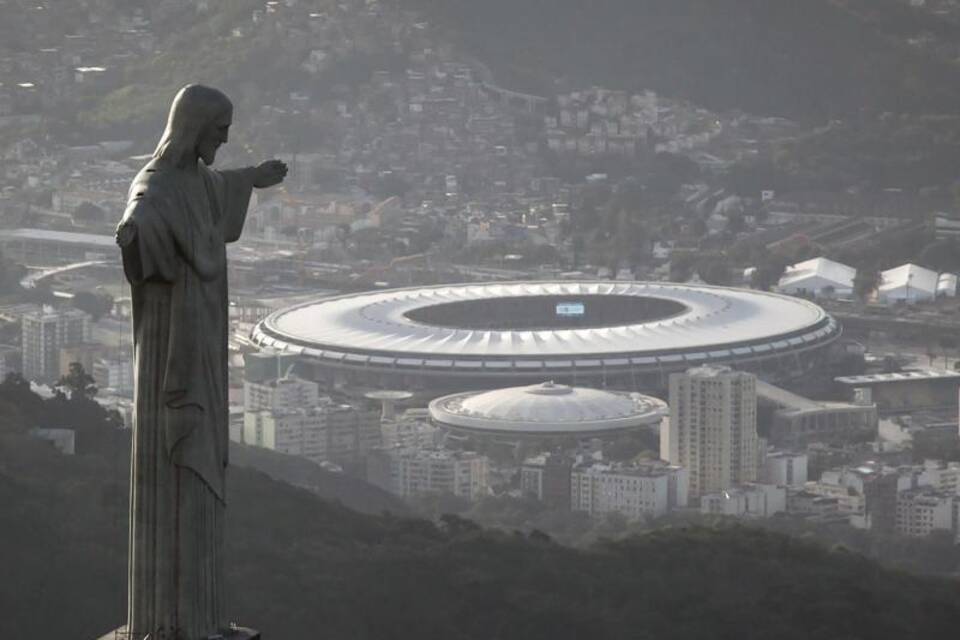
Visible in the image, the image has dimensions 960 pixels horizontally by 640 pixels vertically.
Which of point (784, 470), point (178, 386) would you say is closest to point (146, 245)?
point (178, 386)

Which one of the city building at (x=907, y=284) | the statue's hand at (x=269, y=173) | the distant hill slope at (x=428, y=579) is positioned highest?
the statue's hand at (x=269, y=173)

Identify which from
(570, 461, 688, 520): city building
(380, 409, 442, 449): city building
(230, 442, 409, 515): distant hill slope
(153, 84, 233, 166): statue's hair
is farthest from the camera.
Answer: (380, 409, 442, 449): city building

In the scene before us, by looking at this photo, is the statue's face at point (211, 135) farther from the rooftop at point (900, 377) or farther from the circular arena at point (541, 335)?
the rooftop at point (900, 377)

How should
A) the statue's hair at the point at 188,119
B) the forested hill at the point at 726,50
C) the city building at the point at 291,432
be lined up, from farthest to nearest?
the forested hill at the point at 726,50
the city building at the point at 291,432
the statue's hair at the point at 188,119

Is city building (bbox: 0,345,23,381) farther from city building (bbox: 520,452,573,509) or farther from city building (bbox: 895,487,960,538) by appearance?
city building (bbox: 895,487,960,538)

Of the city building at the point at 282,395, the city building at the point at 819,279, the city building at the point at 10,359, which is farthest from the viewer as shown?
the city building at the point at 819,279

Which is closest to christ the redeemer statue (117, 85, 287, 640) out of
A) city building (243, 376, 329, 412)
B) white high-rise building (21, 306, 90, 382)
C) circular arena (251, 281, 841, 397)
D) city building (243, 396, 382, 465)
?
city building (243, 396, 382, 465)

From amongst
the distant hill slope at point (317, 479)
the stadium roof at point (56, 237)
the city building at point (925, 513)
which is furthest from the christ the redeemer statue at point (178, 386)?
the stadium roof at point (56, 237)
